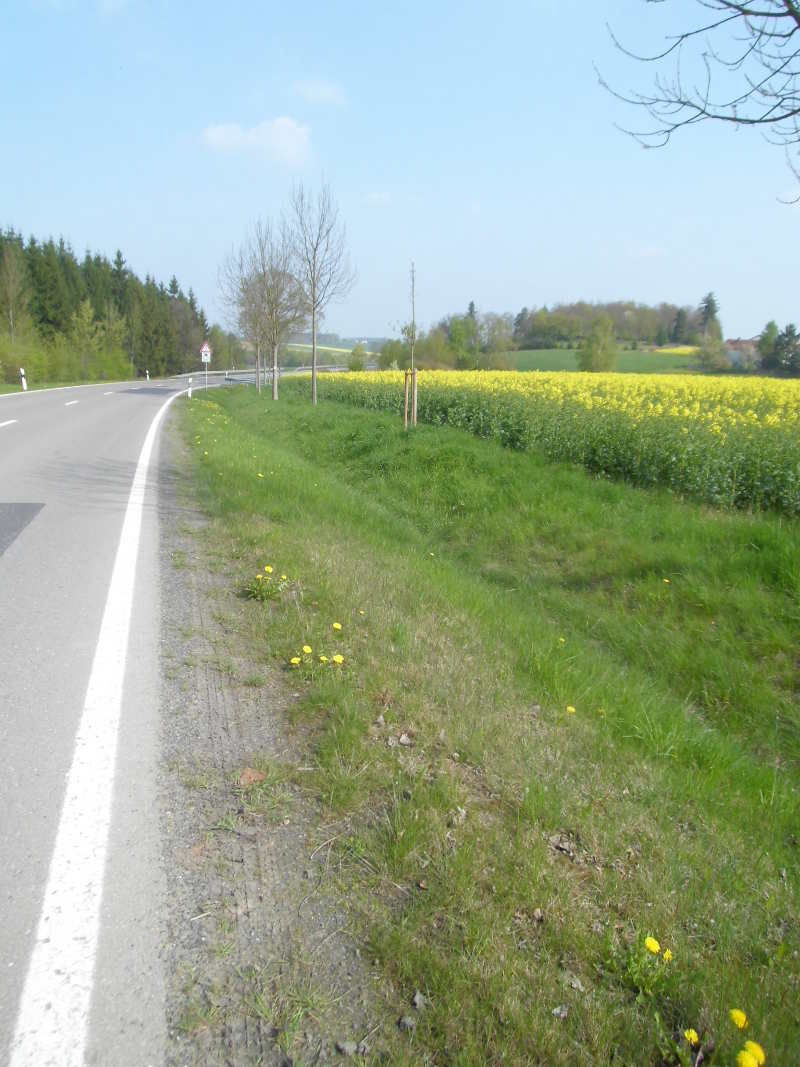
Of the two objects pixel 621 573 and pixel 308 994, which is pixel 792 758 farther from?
pixel 308 994

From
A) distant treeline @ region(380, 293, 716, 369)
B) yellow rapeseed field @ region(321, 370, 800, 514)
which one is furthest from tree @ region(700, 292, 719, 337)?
yellow rapeseed field @ region(321, 370, 800, 514)

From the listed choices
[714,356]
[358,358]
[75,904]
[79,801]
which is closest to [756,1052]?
[75,904]

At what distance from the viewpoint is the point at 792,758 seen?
4.29m

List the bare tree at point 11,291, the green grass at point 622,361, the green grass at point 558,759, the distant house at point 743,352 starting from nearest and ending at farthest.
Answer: the green grass at point 558,759, the distant house at point 743,352, the green grass at point 622,361, the bare tree at point 11,291

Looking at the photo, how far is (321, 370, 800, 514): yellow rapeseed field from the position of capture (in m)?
8.38

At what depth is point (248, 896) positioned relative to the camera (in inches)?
90.4

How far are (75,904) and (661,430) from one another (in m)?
9.92

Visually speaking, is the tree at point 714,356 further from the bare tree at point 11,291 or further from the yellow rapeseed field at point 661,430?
the bare tree at point 11,291

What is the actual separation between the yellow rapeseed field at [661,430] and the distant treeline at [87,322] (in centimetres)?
3814

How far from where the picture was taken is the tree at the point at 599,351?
46688mm

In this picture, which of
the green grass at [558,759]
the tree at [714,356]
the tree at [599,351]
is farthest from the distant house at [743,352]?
the green grass at [558,759]

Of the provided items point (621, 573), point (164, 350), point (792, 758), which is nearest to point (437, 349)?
point (621, 573)

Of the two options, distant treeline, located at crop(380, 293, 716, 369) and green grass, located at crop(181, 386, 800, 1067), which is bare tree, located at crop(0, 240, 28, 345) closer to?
distant treeline, located at crop(380, 293, 716, 369)

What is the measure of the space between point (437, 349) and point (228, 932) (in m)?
44.6
